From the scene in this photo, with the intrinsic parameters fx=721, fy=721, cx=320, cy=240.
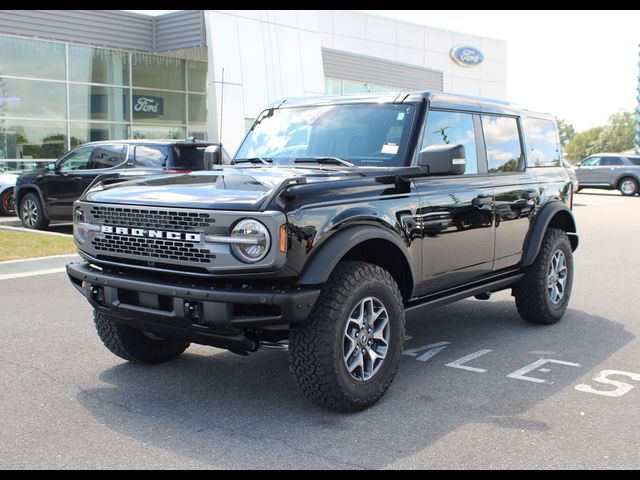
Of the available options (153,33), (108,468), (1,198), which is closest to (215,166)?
(108,468)

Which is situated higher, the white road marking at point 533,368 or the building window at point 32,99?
the building window at point 32,99

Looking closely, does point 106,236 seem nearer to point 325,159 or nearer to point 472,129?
point 325,159

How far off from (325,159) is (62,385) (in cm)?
235

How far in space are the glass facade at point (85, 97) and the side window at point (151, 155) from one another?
35.1 feet

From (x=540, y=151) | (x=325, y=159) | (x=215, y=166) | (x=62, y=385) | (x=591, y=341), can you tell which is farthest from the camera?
(x=540, y=151)

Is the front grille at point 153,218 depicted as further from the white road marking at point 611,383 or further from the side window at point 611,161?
the side window at point 611,161

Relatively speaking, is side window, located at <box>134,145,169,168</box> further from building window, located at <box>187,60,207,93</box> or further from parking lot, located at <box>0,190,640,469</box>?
building window, located at <box>187,60,207,93</box>

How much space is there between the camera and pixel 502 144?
6090 mm

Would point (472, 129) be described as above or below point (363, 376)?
above

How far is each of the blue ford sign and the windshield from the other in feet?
67.2

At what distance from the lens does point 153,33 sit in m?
24.6

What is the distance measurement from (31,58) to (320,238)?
812 inches

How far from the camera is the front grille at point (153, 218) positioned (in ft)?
13.0

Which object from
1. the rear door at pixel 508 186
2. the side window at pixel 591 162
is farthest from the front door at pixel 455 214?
the side window at pixel 591 162
